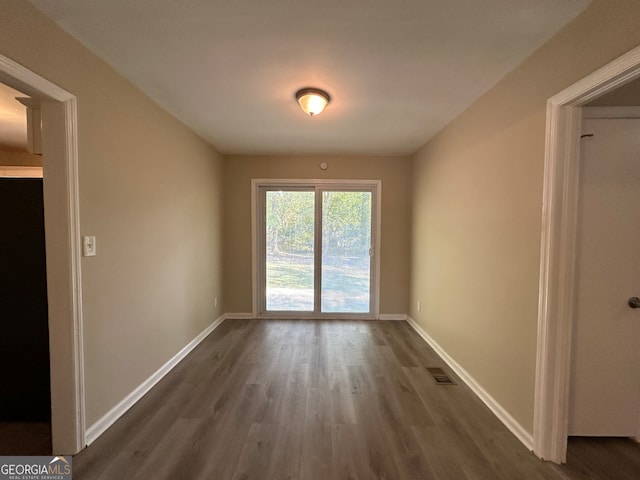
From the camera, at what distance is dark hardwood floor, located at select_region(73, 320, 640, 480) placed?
154 cm

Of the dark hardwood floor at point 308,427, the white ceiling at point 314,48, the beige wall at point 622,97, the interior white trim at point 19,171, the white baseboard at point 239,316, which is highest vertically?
the white ceiling at point 314,48

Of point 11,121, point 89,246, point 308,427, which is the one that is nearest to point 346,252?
point 308,427

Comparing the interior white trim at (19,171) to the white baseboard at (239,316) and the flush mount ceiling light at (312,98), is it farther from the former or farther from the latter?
the flush mount ceiling light at (312,98)

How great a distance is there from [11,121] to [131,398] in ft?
10.6

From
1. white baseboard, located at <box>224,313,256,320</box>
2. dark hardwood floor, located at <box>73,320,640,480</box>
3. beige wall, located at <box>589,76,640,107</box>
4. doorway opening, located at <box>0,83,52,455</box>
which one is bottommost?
dark hardwood floor, located at <box>73,320,640,480</box>

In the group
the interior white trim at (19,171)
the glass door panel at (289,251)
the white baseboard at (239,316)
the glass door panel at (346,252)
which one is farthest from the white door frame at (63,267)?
the interior white trim at (19,171)

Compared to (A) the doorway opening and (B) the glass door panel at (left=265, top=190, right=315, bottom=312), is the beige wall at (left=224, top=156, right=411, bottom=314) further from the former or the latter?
(A) the doorway opening

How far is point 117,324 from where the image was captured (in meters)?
1.96

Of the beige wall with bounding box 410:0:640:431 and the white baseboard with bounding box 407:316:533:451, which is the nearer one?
the beige wall with bounding box 410:0:640:431

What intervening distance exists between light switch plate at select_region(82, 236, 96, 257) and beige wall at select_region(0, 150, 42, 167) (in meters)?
3.79

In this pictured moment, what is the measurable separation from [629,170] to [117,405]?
3.70 metres

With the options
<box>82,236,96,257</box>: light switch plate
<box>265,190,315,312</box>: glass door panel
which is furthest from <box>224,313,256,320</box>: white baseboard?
<box>82,236,96,257</box>: light switch plate

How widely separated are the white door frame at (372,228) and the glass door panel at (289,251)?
14 centimetres

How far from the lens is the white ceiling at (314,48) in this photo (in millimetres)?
1382
